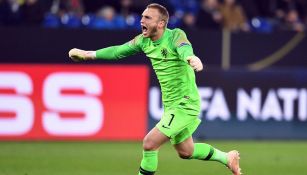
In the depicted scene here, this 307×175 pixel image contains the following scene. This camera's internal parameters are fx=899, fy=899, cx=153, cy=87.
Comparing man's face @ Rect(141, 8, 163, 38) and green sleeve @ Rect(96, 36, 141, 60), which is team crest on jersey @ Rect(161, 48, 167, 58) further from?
green sleeve @ Rect(96, 36, 141, 60)

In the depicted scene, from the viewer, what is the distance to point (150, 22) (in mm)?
9477

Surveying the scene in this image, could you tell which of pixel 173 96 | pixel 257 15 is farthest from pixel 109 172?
pixel 257 15

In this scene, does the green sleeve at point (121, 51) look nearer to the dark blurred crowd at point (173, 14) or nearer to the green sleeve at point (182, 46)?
the green sleeve at point (182, 46)

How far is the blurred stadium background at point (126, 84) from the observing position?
52.4 feet

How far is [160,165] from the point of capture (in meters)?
12.8

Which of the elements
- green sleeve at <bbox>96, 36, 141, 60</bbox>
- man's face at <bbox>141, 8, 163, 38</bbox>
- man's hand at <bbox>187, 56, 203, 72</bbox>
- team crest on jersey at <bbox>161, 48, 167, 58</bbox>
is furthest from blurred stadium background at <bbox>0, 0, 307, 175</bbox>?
man's hand at <bbox>187, 56, 203, 72</bbox>

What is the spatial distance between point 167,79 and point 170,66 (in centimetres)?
16

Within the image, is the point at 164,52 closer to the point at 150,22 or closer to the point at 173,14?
the point at 150,22

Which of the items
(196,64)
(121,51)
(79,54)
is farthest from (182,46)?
(79,54)

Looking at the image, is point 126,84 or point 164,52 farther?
point 126,84

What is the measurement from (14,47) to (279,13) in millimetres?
6129

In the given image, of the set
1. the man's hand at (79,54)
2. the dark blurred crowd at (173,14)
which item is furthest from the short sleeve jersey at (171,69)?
the dark blurred crowd at (173,14)

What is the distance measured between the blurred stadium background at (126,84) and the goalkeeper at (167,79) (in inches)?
162

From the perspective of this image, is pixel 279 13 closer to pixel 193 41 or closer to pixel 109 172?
pixel 193 41
